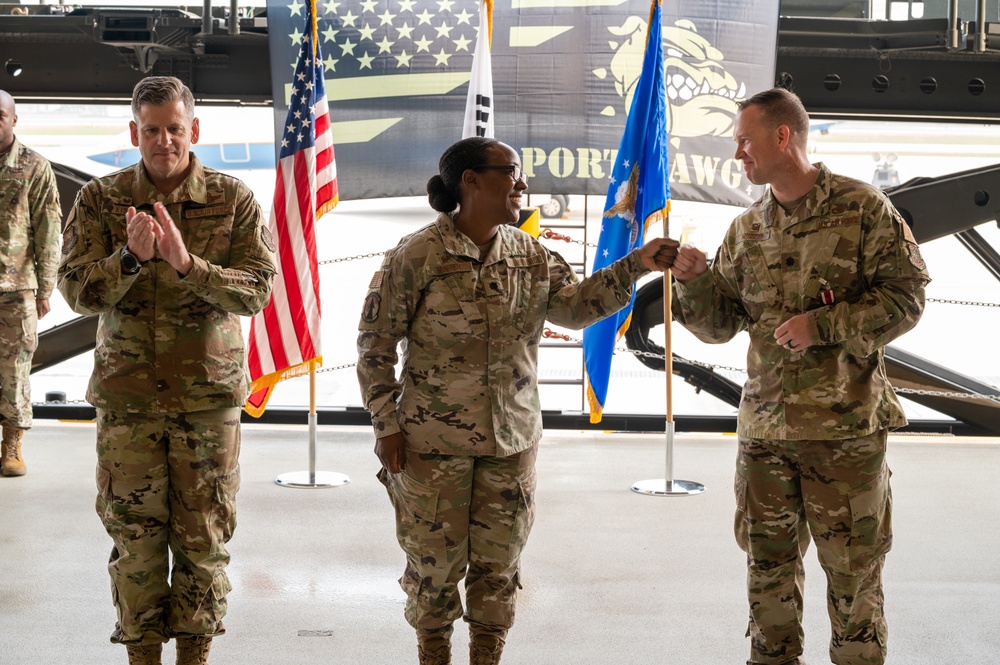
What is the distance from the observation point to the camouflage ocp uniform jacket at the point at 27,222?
15.2ft

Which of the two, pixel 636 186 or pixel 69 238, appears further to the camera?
pixel 636 186

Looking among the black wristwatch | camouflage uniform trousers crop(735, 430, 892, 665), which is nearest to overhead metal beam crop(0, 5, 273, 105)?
the black wristwatch

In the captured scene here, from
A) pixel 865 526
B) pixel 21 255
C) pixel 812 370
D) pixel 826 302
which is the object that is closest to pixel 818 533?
pixel 865 526

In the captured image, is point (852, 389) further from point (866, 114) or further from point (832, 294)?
point (866, 114)

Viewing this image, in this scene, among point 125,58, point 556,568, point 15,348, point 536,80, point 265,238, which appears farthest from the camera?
point 125,58

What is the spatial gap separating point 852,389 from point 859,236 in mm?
353

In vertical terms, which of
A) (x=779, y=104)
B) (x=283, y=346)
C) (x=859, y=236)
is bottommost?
(x=283, y=346)

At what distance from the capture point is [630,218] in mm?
4547

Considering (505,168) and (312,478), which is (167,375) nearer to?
(505,168)

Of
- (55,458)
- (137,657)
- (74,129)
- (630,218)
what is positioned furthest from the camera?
(74,129)

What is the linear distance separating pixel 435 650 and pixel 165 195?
4.19 feet

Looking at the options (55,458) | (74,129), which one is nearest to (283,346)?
(55,458)

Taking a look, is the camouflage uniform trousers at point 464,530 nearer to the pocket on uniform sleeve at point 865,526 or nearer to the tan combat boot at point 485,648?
the tan combat boot at point 485,648

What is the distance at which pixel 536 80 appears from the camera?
5727mm
